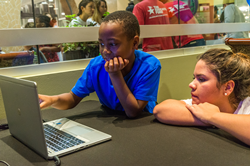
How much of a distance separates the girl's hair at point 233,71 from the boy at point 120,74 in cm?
31

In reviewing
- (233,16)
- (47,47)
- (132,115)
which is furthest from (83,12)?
(233,16)

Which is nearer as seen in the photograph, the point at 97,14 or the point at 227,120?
the point at 227,120

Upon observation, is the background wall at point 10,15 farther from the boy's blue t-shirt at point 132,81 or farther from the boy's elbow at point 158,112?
the boy's elbow at point 158,112

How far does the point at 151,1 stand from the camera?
2283 millimetres

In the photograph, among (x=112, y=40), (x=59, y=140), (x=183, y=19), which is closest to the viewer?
(x=59, y=140)

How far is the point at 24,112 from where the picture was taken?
0.78m

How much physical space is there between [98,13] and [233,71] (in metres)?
1.24

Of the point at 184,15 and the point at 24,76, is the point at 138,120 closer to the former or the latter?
the point at 24,76

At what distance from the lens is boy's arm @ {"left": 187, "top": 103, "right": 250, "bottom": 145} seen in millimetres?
779

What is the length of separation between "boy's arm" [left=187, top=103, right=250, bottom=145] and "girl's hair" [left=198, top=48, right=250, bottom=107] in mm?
120

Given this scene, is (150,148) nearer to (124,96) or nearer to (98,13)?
(124,96)

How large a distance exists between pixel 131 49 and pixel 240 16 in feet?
8.11

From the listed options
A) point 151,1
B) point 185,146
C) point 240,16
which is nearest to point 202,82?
point 185,146

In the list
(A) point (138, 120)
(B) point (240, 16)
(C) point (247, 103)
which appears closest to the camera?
(C) point (247, 103)
